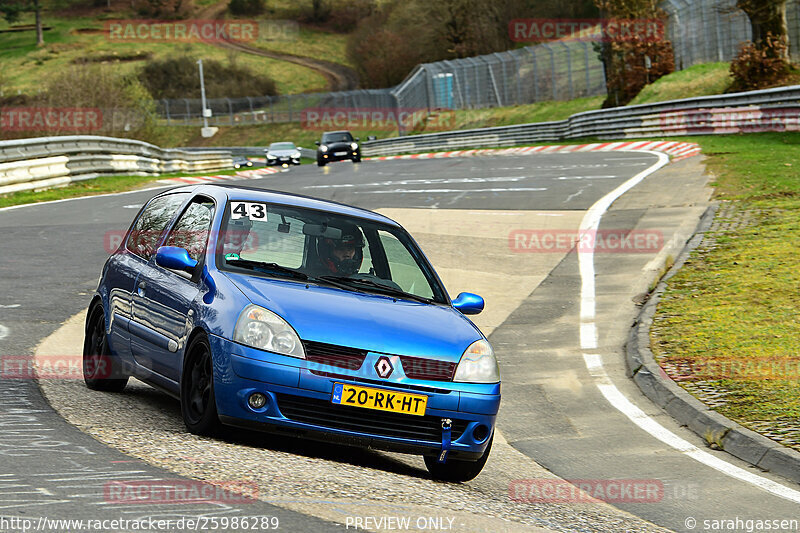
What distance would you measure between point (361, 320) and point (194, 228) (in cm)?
177

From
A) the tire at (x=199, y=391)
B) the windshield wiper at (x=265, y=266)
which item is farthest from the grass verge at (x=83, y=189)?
the tire at (x=199, y=391)

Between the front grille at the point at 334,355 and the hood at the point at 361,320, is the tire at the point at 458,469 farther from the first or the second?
the front grille at the point at 334,355

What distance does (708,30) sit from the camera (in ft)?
142

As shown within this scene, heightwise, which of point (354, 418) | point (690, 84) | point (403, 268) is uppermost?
point (690, 84)

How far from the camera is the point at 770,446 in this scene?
7242 mm

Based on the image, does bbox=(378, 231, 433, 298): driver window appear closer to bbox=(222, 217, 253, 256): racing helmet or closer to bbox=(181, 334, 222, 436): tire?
bbox=(222, 217, 253, 256): racing helmet

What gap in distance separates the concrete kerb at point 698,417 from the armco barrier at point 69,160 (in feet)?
52.7

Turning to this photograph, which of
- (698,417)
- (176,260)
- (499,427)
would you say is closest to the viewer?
(176,260)

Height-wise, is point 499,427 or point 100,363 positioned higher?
point 100,363

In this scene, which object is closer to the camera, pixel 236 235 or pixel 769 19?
pixel 236 235

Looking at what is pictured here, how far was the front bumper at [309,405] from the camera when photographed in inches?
232

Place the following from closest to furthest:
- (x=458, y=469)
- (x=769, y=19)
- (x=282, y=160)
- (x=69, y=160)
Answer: (x=458, y=469), (x=69, y=160), (x=769, y=19), (x=282, y=160)

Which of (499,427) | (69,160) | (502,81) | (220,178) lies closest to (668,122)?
(220,178)

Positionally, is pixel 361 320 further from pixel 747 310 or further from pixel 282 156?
pixel 282 156
